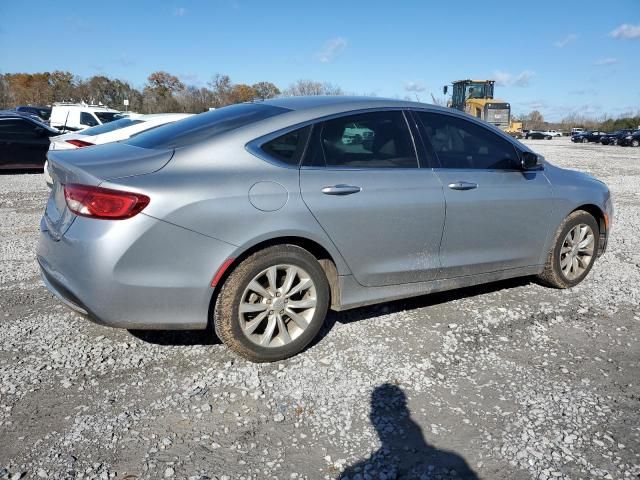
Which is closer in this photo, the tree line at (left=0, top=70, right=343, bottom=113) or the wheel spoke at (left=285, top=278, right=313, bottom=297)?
the wheel spoke at (left=285, top=278, right=313, bottom=297)

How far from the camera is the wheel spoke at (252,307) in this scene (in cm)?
312

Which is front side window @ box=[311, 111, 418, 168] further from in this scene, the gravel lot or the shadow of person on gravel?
the shadow of person on gravel

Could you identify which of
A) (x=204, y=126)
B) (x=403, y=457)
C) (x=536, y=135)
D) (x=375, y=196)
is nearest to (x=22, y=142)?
(x=204, y=126)

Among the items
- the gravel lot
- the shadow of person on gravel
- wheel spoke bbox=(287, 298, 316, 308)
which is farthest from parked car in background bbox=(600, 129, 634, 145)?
the shadow of person on gravel

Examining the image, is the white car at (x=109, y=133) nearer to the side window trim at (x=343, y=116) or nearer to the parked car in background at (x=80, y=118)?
the side window trim at (x=343, y=116)

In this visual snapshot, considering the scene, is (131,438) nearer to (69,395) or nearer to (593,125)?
(69,395)

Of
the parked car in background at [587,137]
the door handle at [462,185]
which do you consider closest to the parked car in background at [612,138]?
the parked car in background at [587,137]

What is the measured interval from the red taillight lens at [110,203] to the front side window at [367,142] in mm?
1163

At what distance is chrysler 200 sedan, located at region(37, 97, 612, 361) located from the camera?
283 cm

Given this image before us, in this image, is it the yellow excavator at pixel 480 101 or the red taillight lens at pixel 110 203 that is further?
the yellow excavator at pixel 480 101

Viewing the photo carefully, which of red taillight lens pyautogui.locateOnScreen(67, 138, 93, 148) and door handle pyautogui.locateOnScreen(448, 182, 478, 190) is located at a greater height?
red taillight lens pyautogui.locateOnScreen(67, 138, 93, 148)

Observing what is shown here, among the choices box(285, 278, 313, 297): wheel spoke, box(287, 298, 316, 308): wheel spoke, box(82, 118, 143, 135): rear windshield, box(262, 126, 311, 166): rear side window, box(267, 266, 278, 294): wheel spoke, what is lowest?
box(287, 298, 316, 308): wheel spoke

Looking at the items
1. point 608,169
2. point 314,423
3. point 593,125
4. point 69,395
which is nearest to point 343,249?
point 314,423

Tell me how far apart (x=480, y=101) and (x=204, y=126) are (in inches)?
1154
